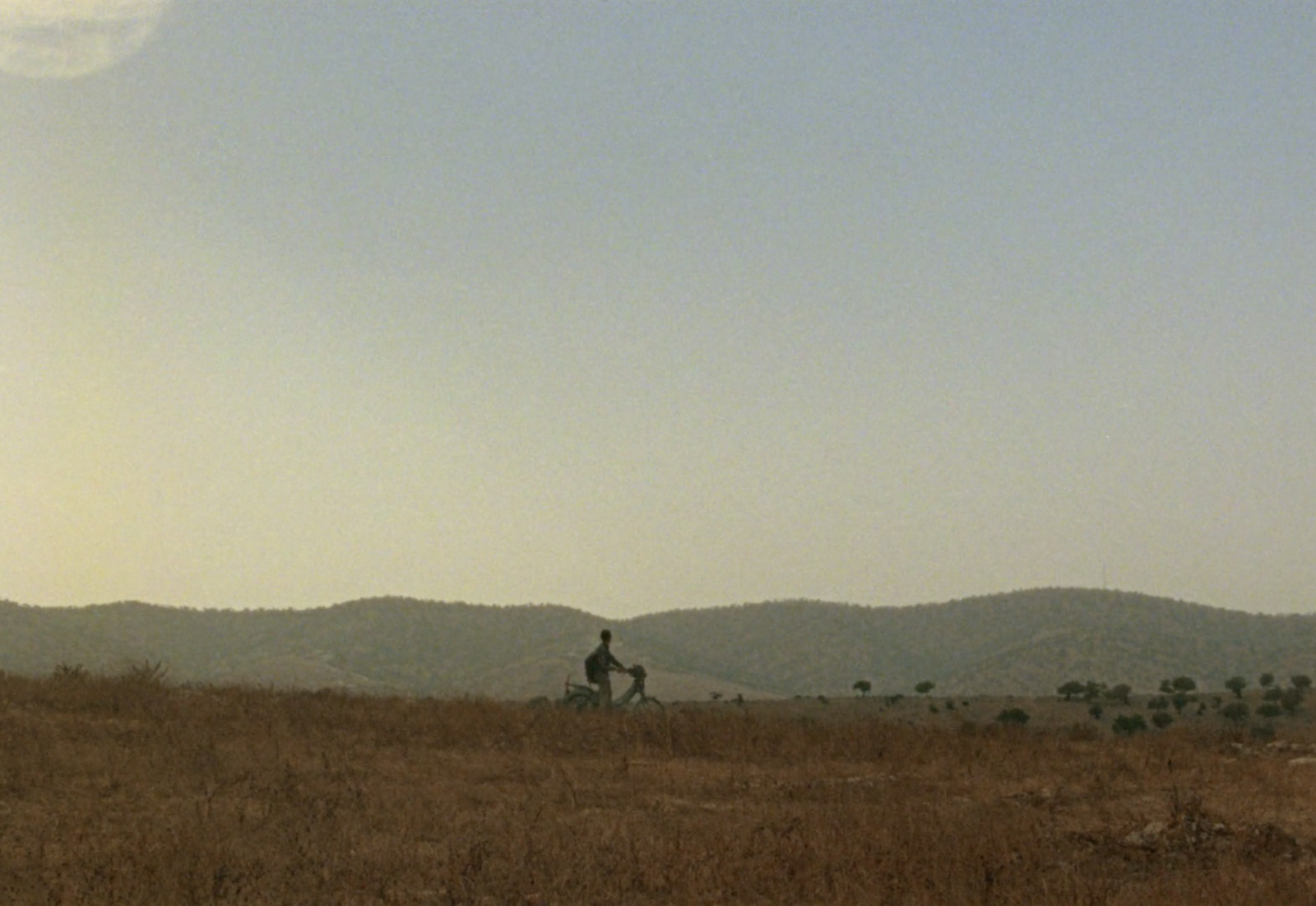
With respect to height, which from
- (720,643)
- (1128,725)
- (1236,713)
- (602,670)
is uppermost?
(720,643)

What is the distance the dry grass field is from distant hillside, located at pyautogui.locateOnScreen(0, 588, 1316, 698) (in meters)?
64.0

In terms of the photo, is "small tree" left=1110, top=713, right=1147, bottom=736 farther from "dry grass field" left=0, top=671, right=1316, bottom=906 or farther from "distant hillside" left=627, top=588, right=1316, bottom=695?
"distant hillside" left=627, top=588, right=1316, bottom=695

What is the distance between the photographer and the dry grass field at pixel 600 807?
357 inches

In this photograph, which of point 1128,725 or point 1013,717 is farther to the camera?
point 1013,717

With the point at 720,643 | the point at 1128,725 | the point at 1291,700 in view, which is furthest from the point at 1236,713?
the point at 720,643

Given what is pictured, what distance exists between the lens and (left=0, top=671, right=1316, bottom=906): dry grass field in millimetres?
9070

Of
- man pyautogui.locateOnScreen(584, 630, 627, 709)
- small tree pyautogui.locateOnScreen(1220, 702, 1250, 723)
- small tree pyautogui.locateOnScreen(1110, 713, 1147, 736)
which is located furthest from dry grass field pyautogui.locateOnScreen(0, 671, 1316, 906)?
small tree pyautogui.locateOnScreen(1220, 702, 1250, 723)

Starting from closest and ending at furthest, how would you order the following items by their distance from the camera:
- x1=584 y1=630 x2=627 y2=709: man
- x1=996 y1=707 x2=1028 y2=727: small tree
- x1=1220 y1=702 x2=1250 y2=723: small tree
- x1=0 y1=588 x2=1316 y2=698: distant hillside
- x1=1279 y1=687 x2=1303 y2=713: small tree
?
x1=584 y1=630 x2=627 y2=709: man → x1=996 y1=707 x2=1028 y2=727: small tree → x1=1220 y1=702 x2=1250 y2=723: small tree → x1=1279 y1=687 x2=1303 y2=713: small tree → x1=0 y1=588 x2=1316 y2=698: distant hillside

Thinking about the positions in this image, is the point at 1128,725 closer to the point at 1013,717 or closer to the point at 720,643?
the point at 1013,717

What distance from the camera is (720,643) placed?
115 metres

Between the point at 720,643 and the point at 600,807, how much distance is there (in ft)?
339

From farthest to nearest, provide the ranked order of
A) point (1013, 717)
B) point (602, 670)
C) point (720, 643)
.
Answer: point (720, 643)
point (1013, 717)
point (602, 670)

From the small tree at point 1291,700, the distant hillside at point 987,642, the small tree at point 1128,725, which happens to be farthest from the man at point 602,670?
the distant hillside at point 987,642

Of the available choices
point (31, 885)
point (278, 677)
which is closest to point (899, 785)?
point (31, 885)
